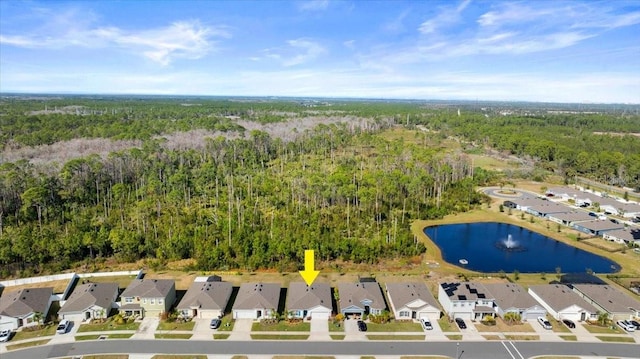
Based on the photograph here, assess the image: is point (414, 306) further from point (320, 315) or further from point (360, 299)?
point (320, 315)

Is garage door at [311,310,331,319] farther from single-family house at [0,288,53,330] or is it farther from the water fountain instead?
the water fountain

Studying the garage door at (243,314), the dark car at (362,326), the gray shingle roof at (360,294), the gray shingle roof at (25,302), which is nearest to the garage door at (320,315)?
the gray shingle roof at (360,294)

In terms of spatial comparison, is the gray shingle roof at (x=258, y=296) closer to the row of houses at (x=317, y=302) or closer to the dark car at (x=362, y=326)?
the row of houses at (x=317, y=302)

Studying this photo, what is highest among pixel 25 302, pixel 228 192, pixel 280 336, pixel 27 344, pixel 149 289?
pixel 228 192

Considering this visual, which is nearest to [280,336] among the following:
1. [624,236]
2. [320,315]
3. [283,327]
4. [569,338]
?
[283,327]

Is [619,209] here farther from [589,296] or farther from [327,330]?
[327,330]

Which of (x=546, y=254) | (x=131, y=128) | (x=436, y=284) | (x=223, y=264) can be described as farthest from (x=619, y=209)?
(x=131, y=128)

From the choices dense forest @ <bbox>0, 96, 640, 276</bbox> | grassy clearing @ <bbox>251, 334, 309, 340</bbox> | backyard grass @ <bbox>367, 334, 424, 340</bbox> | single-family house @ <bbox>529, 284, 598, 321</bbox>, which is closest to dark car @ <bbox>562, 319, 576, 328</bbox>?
single-family house @ <bbox>529, 284, 598, 321</bbox>
